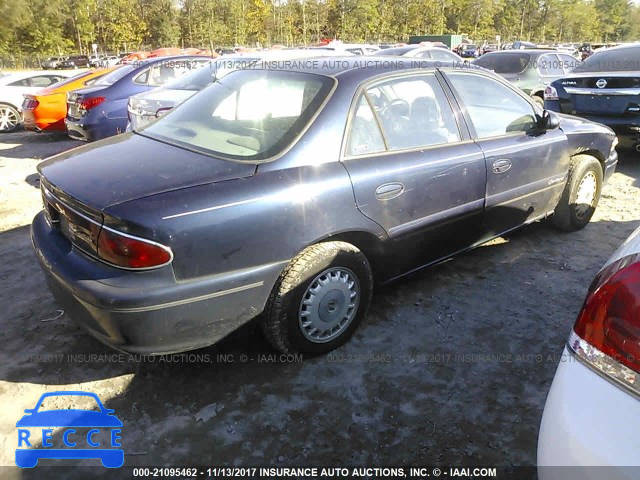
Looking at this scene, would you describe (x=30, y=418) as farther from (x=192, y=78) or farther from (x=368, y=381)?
(x=192, y=78)

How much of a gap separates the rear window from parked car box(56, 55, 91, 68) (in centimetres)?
3777

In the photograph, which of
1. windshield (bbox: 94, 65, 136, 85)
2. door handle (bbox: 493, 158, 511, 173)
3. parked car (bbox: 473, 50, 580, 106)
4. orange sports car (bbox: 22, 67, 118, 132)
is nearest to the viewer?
door handle (bbox: 493, 158, 511, 173)

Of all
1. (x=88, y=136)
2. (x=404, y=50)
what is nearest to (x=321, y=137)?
(x=88, y=136)

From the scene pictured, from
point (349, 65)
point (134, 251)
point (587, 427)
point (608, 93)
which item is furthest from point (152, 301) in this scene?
point (608, 93)

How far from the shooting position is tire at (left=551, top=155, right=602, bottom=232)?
14.7 feet

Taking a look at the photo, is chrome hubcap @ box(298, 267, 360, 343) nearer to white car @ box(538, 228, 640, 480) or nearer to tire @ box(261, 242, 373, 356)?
tire @ box(261, 242, 373, 356)

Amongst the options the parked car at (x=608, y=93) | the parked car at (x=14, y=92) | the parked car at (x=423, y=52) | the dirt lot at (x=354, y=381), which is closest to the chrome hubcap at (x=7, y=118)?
the parked car at (x=14, y=92)

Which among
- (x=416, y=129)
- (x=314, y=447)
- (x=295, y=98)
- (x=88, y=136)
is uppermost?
(x=295, y=98)

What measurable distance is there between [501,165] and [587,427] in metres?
2.54

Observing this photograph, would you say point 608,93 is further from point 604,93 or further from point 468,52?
point 468,52

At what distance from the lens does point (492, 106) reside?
3.85 meters

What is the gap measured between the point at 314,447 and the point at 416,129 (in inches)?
79.2

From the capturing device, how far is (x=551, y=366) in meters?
2.91

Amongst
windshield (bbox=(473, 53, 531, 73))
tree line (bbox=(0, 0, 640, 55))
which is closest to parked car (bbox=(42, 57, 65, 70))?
tree line (bbox=(0, 0, 640, 55))
